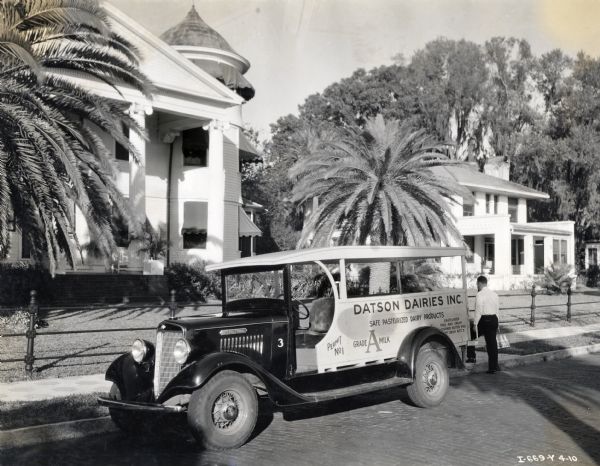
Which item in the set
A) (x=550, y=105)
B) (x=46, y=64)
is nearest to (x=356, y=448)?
(x=46, y=64)

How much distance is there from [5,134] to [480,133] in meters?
42.8

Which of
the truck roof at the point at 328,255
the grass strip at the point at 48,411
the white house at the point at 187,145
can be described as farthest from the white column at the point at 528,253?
the grass strip at the point at 48,411

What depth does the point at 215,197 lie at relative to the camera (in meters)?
28.5

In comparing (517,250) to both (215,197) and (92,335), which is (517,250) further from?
(92,335)

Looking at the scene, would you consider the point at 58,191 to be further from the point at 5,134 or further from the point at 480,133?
the point at 480,133

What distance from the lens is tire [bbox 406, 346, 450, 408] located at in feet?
28.5

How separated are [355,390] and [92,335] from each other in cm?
927

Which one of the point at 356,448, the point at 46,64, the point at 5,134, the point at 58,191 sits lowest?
the point at 356,448

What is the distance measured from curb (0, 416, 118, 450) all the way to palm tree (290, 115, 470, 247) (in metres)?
10.7

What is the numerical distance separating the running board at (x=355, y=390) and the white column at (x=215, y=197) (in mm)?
20458

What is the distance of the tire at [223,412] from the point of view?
6.60m

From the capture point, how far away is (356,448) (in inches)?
263

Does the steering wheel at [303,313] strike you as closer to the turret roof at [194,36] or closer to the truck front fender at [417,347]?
the truck front fender at [417,347]

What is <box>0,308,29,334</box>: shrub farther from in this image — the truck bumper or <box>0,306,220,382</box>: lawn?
the truck bumper
